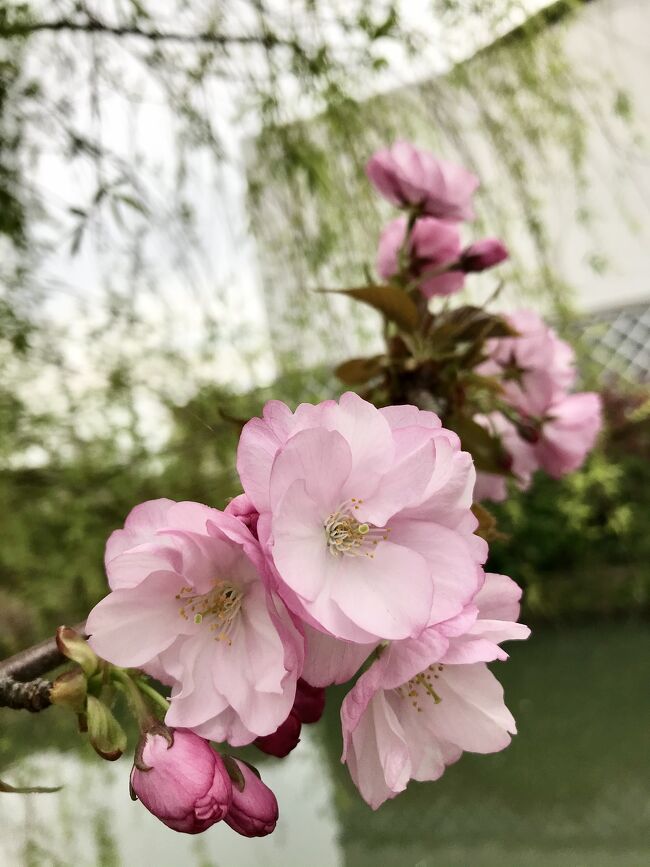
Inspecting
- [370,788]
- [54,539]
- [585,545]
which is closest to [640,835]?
[54,539]

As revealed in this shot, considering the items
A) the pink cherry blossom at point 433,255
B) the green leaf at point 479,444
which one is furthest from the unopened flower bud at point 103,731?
the pink cherry blossom at point 433,255

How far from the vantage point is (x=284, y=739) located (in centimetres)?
23

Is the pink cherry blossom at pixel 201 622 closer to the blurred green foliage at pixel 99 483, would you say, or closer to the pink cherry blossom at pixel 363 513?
the pink cherry blossom at pixel 363 513

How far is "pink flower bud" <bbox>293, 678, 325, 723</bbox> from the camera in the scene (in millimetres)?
234

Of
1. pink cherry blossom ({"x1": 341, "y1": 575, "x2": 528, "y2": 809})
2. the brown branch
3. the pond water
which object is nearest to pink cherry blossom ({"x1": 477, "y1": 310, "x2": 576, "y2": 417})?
pink cherry blossom ({"x1": 341, "y1": 575, "x2": 528, "y2": 809})

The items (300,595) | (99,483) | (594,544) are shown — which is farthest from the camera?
(594,544)

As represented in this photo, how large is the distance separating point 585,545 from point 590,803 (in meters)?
1.36

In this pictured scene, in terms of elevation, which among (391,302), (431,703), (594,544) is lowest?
(594,544)

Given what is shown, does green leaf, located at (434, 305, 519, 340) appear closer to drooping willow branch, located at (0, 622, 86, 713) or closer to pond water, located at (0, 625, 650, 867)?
drooping willow branch, located at (0, 622, 86, 713)

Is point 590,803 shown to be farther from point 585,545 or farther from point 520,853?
point 585,545

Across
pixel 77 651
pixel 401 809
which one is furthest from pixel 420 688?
pixel 401 809

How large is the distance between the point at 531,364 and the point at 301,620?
0.35 meters

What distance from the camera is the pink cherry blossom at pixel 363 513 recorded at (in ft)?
0.66

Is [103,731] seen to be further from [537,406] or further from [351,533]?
[537,406]
